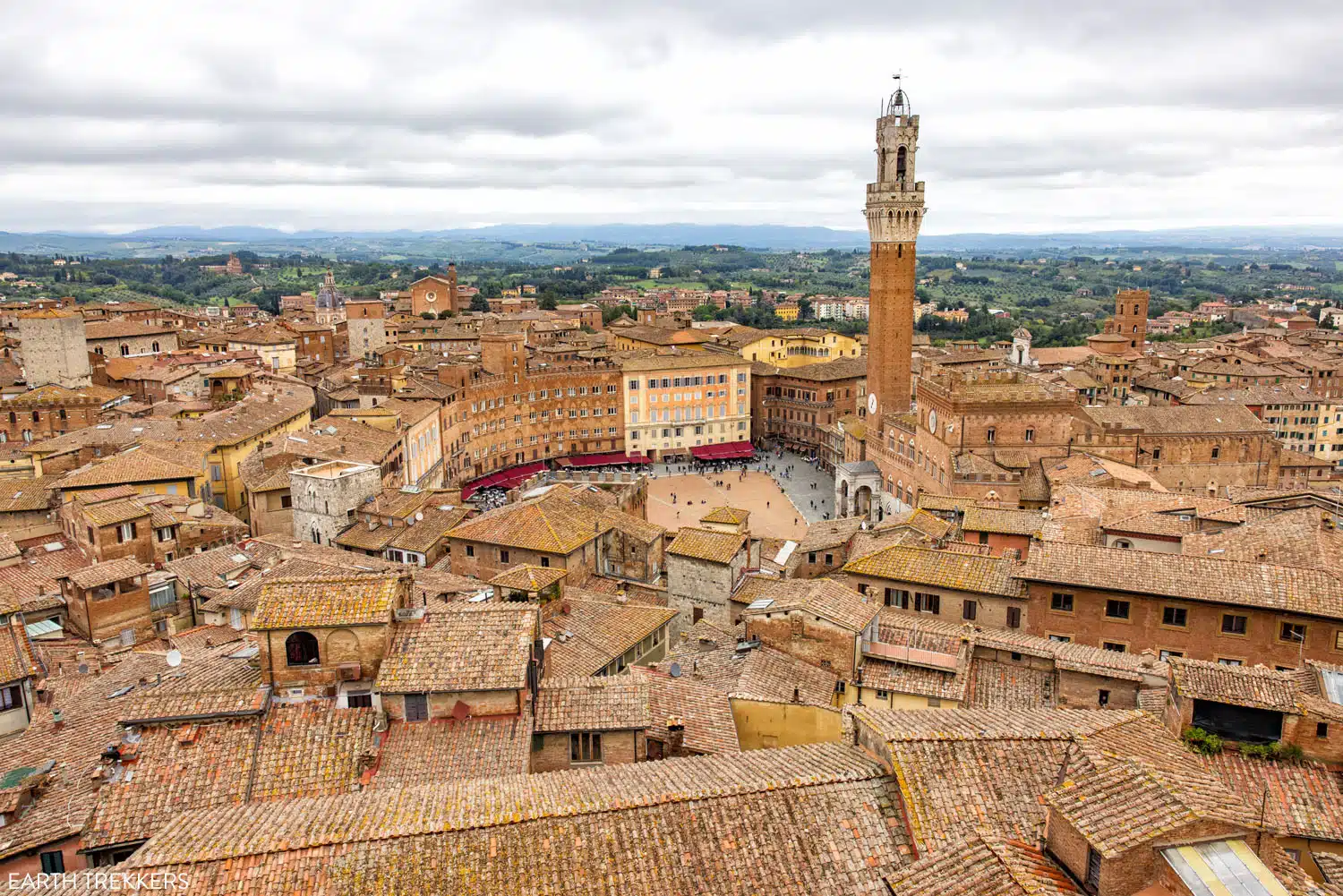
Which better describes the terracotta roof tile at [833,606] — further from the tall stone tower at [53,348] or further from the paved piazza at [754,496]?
the tall stone tower at [53,348]

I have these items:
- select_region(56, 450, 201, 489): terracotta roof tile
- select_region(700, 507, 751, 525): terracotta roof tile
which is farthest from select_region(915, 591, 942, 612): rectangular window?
select_region(56, 450, 201, 489): terracotta roof tile

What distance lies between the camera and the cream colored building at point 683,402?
283ft

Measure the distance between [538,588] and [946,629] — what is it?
11.8 meters

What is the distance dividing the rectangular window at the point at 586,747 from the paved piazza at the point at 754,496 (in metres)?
39.4

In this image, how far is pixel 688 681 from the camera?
20609mm

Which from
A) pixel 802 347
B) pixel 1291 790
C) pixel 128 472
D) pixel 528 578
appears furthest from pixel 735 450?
pixel 1291 790

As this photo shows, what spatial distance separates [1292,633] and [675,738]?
16.3 meters

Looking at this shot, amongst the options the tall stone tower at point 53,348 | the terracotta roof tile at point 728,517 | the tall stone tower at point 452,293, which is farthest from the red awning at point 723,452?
the tall stone tower at point 452,293

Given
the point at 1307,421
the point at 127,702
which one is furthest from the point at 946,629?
the point at 1307,421

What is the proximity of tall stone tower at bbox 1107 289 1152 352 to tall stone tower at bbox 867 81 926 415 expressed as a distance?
64745 mm

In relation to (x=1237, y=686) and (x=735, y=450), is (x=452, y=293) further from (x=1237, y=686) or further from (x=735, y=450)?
(x=1237, y=686)

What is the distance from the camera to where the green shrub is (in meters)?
15.4

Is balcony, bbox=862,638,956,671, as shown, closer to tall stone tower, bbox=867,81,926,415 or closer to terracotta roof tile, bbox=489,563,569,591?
terracotta roof tile, bbox=489,563,569,591

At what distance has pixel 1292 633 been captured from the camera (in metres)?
22.7
